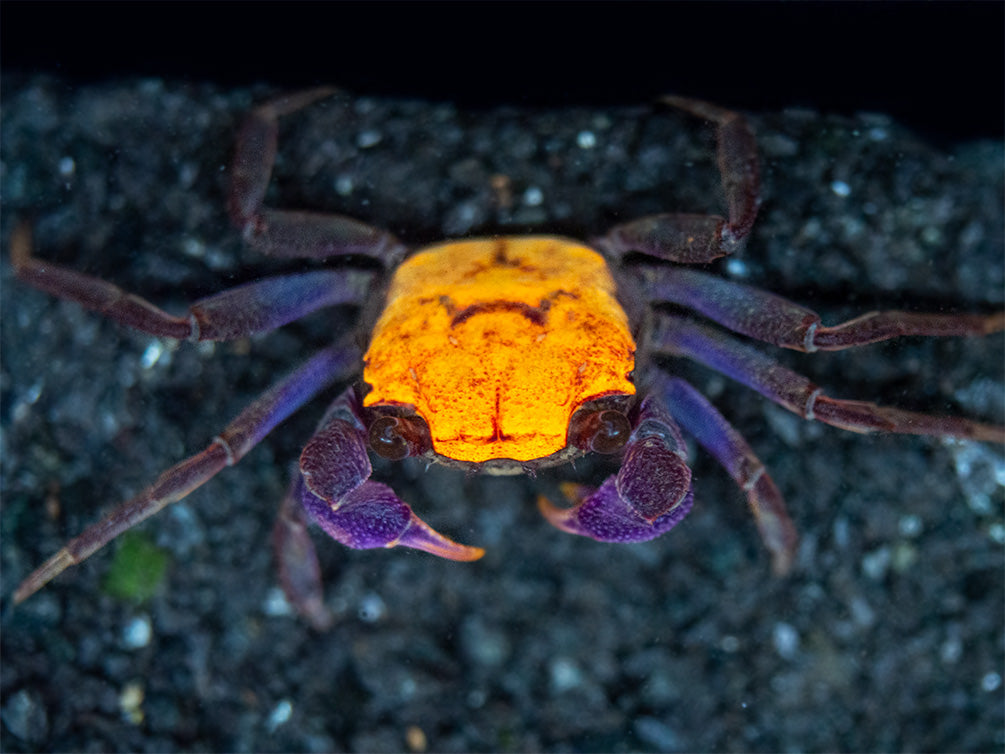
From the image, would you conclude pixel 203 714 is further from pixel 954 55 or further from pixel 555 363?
pixel 954 55

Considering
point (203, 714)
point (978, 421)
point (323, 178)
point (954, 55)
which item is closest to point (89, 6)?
point (323, 178)

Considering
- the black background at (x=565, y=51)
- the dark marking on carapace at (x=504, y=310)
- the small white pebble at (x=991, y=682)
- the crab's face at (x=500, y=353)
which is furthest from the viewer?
the small white pebble at (x=991, y=682)

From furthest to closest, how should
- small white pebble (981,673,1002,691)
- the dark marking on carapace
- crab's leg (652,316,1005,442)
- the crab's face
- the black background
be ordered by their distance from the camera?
small white pebble (981,673,1002,691), the black background, crab's leg (652,316,1005,442), the dark marking on carapace, the crab's face

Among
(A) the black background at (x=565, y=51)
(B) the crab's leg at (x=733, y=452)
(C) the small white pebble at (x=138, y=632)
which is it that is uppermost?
(A) the black background at (x=565, y=51)

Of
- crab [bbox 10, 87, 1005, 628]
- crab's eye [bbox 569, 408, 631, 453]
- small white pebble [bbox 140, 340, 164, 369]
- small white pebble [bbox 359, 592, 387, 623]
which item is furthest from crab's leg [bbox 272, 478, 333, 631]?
crab's eye [bbox 569, 408, 631, 453]

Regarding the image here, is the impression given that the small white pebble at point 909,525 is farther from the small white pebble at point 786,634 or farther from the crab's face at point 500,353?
the crab's face at point 500,353

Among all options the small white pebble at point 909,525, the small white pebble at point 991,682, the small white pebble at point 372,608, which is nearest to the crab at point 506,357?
the small white pebble at point 372,608

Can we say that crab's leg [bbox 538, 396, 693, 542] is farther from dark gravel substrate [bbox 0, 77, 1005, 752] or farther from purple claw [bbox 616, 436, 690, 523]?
dark gravel substrate [bbox 0, 77, 1005, 752]

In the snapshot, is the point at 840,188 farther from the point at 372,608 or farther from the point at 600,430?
the point at 372,608
